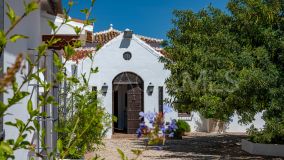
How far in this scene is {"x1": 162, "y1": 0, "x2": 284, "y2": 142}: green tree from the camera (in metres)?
14.2

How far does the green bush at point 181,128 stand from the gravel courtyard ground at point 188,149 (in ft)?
1.14

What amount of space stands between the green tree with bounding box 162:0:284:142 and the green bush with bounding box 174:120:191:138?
4.40m

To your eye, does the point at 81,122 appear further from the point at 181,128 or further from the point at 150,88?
the point at 181,128

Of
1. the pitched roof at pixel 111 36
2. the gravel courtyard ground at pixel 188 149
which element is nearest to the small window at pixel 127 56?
the gravel courtyard ground at pixel 188 149

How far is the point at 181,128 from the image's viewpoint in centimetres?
2389

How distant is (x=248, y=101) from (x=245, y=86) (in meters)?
0.71

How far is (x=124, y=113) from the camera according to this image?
2716 cm

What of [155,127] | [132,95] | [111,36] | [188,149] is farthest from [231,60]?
[111,36]

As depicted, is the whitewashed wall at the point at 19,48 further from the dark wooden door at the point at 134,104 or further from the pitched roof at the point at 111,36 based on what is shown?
the pitched roof at the point at 111,36

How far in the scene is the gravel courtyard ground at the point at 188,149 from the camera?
16250 millimetres

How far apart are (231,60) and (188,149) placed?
484 centimetres

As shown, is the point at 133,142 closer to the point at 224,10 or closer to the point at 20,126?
the point at 224,10

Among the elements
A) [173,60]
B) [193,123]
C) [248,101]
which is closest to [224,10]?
[173,60]

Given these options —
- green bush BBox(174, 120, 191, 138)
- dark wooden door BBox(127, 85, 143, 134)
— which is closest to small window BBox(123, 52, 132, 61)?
dark wooden door BBox(127, 85, 143, 134)
